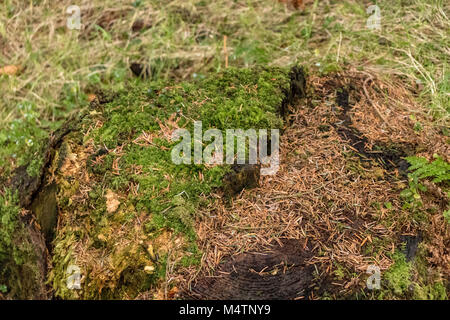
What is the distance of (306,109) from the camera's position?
3008 millimetres

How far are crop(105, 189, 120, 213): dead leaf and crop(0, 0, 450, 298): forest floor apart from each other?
1.72 ft

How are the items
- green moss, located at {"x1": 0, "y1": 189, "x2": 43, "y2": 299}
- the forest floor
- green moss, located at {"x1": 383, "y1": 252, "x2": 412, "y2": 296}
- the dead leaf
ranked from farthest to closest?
green moss, located at {"x1": 0, "y1": 189, "x2": 43, "y2": 299} < the dead leaf < the forest floor < green moss, located at {"x1": 383, "y1": 252, "x2": 412, "y2": 296}

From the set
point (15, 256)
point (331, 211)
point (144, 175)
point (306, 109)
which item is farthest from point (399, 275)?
point (15, 256)

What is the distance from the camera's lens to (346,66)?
345 cm

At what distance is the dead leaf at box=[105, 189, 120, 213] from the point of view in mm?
2395

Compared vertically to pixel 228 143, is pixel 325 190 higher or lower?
lower

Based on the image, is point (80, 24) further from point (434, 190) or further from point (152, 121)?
point (434, 190)

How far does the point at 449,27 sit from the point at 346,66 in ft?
3.70

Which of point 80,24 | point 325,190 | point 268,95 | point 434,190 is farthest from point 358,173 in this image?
point 80,24

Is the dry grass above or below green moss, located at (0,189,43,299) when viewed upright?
above

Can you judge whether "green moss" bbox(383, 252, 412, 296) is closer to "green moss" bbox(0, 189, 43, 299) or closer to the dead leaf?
the dead leaf

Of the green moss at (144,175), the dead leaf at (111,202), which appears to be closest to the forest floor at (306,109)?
the green moss at (144,175)

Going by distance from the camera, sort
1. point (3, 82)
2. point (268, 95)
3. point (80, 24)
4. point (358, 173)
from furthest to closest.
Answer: point (80, 24)
point (3, 82)
point (268, 95)
point (358, 173)

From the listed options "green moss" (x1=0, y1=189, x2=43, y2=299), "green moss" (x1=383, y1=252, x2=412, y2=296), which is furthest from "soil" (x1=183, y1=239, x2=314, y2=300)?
"green moss" (x1=0, y1=189, x2=43, y2=299)
